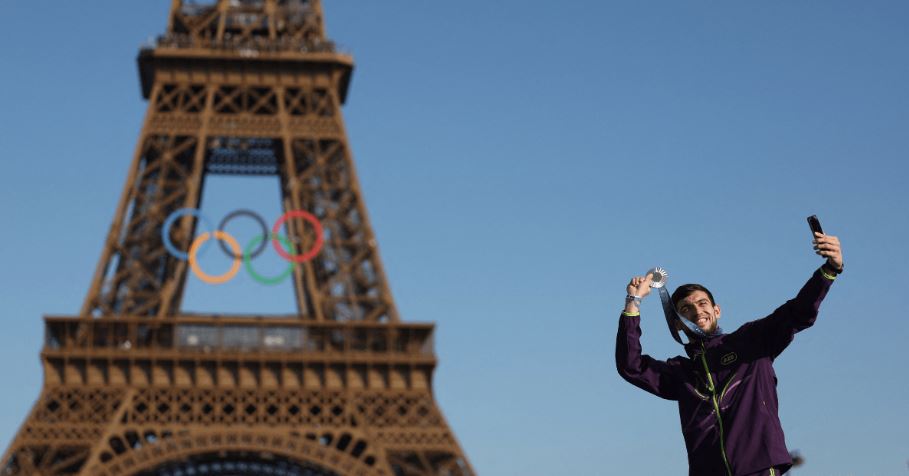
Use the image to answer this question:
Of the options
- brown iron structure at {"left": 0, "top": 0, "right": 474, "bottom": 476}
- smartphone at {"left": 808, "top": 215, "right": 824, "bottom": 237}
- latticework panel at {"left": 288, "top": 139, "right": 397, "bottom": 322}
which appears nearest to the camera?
smartphone at {"left": 808, "top": 215, "right": 824, "bottom": 237}

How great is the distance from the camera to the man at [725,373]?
694cm

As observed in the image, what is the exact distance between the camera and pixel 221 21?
5366 centimetres

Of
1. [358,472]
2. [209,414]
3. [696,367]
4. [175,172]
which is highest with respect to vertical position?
[175,172]

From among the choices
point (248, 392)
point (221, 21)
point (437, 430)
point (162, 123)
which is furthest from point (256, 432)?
point (221, 21)

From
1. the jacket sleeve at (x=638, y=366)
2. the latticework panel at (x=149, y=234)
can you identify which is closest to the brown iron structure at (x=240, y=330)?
the latticework panel at (x=149, y=234)

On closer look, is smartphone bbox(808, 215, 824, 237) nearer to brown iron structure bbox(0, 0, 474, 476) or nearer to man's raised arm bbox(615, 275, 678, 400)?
man's raised arm bbox(615, 275, 678, 400)

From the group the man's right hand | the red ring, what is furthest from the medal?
the red ring

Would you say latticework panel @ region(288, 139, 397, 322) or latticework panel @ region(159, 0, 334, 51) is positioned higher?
latticework panel @ region(159, 0, 334, 51)

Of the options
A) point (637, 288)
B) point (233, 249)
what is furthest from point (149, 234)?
point (637, 288)

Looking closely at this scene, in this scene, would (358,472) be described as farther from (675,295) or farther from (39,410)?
(675,295)

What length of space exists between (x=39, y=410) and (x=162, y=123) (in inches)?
467

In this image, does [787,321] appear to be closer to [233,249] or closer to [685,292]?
[685,292]

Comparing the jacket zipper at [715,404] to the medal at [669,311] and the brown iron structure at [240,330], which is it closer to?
the medal at [669,311]

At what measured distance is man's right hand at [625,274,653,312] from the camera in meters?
7.42
